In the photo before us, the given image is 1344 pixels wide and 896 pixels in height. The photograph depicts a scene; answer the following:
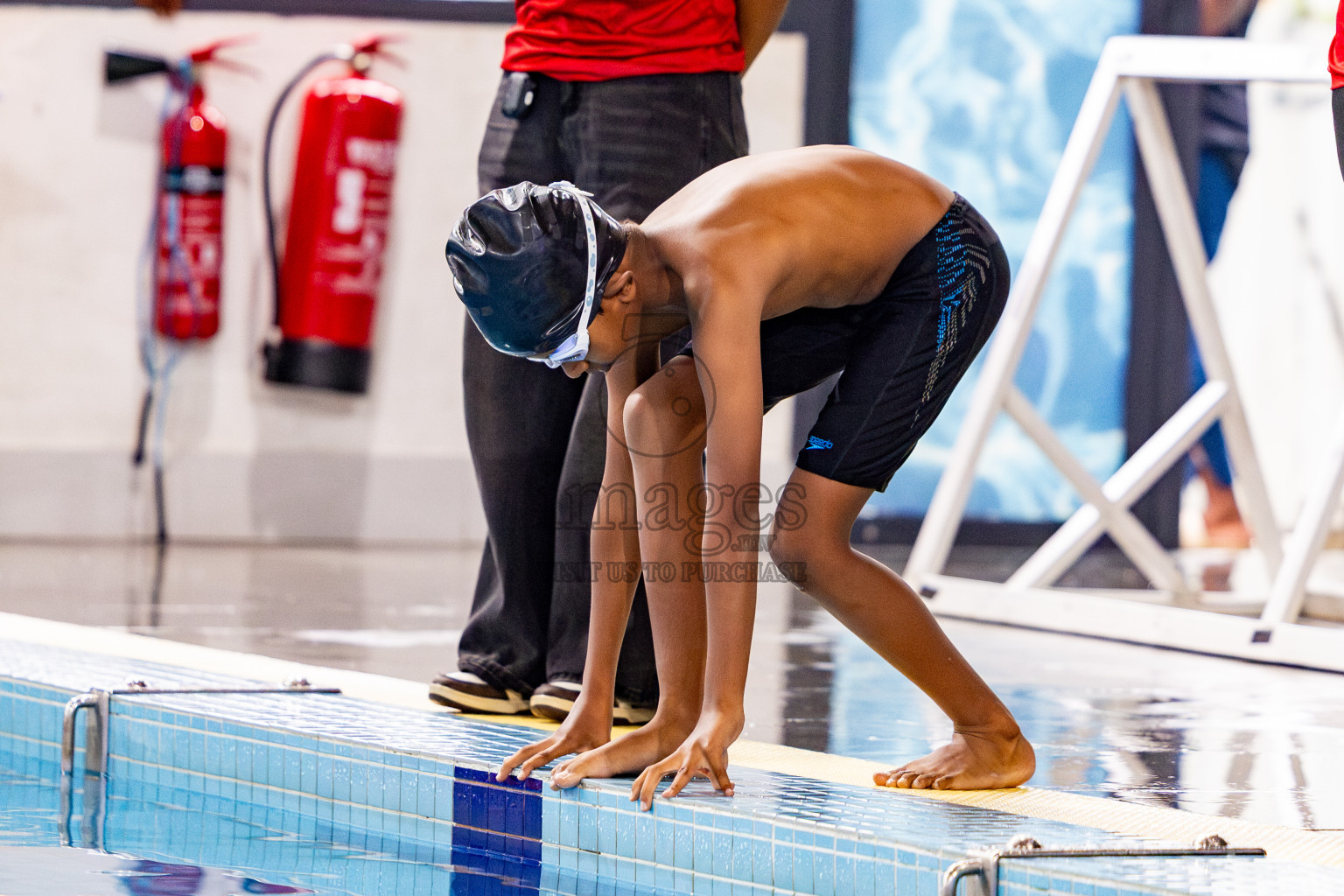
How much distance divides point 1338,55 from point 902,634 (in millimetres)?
976

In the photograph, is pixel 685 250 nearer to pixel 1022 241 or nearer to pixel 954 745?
pixel 954 745

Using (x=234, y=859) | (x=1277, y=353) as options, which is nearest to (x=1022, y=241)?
(x=1277, y=353)

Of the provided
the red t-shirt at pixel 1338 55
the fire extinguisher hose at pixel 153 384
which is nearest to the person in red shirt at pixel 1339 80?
the red t-shirt at pixel 1338 55

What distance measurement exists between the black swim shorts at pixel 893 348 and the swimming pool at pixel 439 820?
1.49 feet

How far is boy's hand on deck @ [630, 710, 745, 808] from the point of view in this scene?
195cm

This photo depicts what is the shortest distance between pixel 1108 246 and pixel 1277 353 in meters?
1.24

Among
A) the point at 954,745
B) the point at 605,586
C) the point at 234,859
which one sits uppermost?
the point at 605,586

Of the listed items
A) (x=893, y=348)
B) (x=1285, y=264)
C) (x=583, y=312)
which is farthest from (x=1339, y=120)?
(x=1285, y=264)

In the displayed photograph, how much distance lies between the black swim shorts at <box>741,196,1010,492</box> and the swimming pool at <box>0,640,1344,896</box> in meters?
0.45

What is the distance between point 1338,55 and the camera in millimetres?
2188

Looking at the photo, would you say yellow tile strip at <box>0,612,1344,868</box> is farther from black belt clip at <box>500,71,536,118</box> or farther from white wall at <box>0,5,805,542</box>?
white wall at <box>0,5,805,542</box>

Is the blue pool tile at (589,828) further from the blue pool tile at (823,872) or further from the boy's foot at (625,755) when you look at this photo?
the blue pool tile at (823,872)

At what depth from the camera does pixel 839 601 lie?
6.97 ft

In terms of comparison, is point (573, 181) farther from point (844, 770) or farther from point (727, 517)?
point (844, 770)
